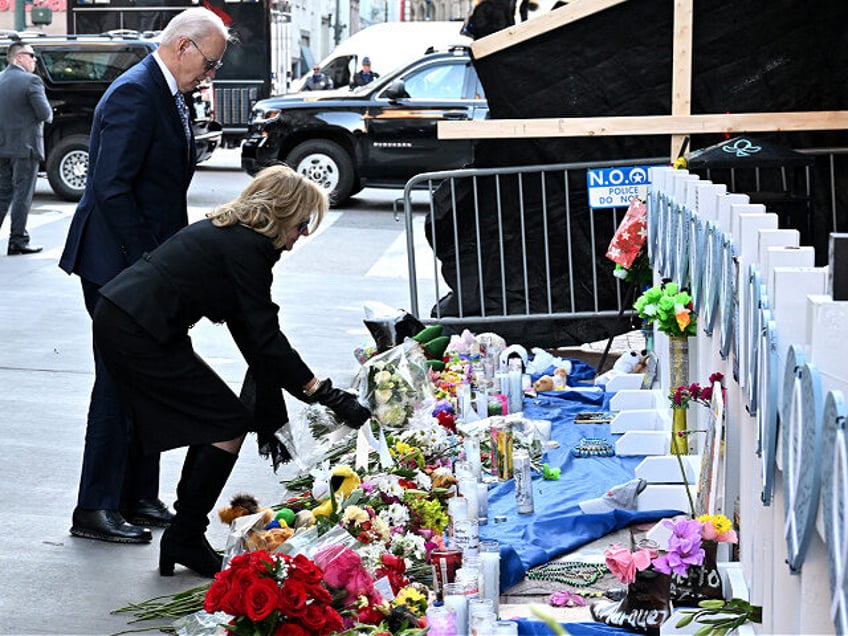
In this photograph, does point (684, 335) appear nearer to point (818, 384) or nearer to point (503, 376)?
point (503, 376)

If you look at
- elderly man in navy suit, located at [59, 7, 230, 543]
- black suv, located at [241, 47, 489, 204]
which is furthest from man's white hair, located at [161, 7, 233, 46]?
black suv, located at [241, 47, 489, 204]

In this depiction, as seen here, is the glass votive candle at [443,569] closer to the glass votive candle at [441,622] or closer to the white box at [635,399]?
the glass votive candle at [441,622]

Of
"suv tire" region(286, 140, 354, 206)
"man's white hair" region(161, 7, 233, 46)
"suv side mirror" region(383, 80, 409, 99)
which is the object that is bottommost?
"suv tire" region(286, 140, 354, 206)

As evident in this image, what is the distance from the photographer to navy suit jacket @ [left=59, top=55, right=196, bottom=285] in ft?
20.4

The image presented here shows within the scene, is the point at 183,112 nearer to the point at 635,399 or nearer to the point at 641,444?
the point at 641,444

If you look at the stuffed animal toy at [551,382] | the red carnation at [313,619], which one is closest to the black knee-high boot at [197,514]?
the red carnation at [313,619]

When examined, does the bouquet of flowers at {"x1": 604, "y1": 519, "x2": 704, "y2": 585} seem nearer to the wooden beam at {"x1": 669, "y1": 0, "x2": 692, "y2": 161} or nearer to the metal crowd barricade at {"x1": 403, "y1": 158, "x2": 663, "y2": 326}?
the wooden beam at {"x1": 669, "y1": 0, "x2": 692, "y2": 161}

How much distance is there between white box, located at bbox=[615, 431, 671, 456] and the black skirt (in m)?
2.10

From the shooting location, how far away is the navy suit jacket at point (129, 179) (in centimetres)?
622

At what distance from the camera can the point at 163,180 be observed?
640 centimetres

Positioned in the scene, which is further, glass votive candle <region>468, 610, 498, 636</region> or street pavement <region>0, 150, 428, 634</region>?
street pavement <region>0, 150, 428, 634</region>

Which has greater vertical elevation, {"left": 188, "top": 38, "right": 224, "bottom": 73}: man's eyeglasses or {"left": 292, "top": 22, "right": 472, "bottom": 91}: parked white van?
{"left": 292, "top": 22, "right": 472, "bottom": 91}: parked white van

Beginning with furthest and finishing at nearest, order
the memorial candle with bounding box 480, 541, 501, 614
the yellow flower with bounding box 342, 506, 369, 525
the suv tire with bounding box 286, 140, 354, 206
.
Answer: the suv tire with bounding box 286, 140, 354, 206
the yellow flower with bounding box 342, 506, 369, 525
the memorial candle with bounding box 480, 541, 501, 614

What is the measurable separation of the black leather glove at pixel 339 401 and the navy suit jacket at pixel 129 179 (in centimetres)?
112
